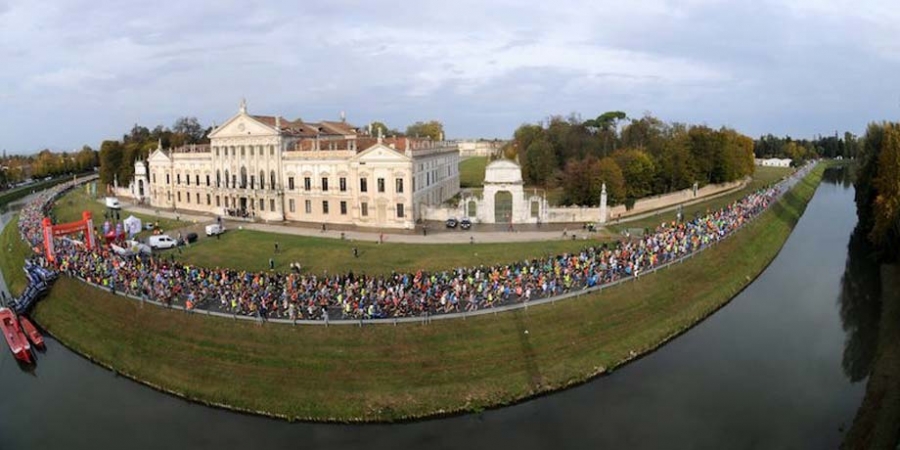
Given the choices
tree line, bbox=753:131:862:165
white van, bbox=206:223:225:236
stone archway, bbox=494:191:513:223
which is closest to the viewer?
white van, bbox=206:223:225:236

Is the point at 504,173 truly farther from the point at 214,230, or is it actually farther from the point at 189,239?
the point at 189,239

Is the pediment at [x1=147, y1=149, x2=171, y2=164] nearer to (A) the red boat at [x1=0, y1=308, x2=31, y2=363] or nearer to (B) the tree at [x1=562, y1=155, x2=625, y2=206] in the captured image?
(A) the red boat at [x1=0, y1=308, x2=31, y2=363]

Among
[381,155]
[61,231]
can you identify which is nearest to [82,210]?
[61,231]

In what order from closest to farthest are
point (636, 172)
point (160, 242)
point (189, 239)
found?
point (160, 242), point (189, 239), point (636, 172)

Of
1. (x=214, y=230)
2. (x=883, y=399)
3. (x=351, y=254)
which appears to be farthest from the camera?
(x=214, y=230)

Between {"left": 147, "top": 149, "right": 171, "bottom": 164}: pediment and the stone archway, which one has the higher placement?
{"left": 147, "top": 149, "right": 171, "bottom": 164}: pediment

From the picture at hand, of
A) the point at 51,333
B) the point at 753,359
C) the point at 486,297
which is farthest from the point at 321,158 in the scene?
the point at 753,359

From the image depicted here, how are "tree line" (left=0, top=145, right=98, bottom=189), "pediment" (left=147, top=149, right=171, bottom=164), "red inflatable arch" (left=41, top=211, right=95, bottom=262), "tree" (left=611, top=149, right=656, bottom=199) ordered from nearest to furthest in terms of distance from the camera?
"red inflatable arch" (left=41, top=211, right=95, bottom=262) → "tree" (left=611, top=149, right=656, bottom=199) → "pediment" (left=147, top=149, right=171, bottom=164) → "tree line" (left=0, top=145, right=98, bottom=189)

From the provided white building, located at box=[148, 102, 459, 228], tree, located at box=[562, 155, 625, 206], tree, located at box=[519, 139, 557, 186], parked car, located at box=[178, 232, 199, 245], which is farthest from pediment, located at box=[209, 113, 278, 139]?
tree, located at box=[519, 139, 557, 186]
